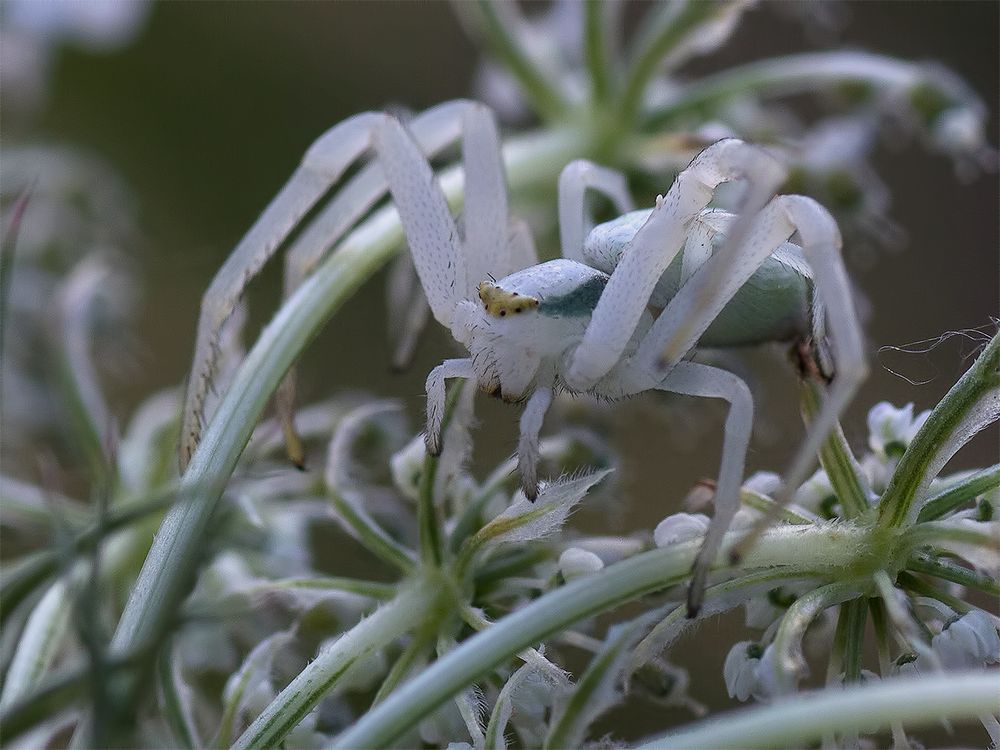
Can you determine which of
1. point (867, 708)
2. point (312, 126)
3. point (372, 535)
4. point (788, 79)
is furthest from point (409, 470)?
point (312, 126)

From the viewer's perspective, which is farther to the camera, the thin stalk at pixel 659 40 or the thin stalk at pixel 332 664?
the thin stalk at pixel 659 40

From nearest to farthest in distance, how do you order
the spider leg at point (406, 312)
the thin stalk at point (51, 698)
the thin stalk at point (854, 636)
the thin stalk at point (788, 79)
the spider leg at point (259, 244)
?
the thin stalk at point (51, 698) < the thin stalk at point (854, 636) < the spider leg at point (259, 244) < the spider leg at point (406, 312) < the thin stalk at point (788, 79)

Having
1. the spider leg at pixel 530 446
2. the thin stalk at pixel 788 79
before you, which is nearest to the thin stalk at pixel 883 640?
the spider leg at pixel 530 446

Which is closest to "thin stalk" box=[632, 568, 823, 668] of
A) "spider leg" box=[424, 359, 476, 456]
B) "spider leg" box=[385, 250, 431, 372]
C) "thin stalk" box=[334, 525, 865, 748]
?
"thin stalk" box=[334, 525, 865, 748]

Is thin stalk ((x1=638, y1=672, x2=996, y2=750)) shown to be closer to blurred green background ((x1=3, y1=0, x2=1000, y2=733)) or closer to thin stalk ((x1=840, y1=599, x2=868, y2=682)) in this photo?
thin stalk ((x1=840, y1=599, x2=868, y2=682))

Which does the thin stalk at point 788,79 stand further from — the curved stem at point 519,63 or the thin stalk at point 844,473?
the thin stalk at point 844,473

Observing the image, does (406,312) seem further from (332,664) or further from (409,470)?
(332,664)
